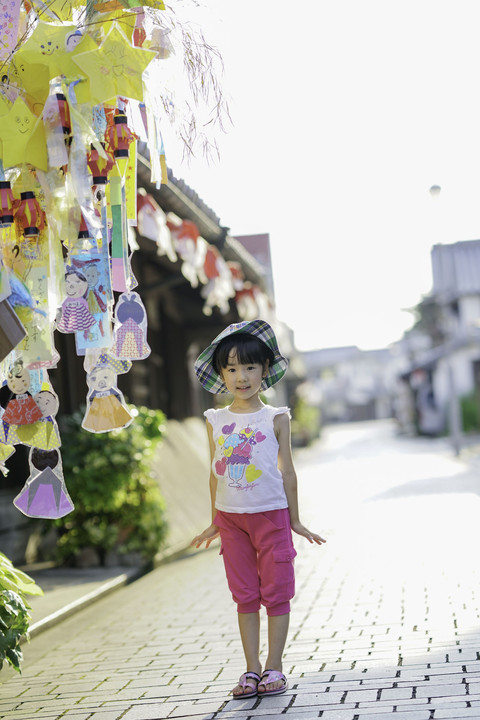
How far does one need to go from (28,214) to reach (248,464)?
55.3 inches

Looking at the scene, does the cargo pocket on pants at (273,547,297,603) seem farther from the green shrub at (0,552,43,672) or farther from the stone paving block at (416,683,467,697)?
the green shrub at (0,552,43,672)

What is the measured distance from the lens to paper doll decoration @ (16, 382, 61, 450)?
4195 millimetres

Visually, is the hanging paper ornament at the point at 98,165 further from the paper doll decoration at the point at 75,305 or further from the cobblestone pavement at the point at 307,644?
the cobblestone pavement at the point at 307,644

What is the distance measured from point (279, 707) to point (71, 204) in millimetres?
2188

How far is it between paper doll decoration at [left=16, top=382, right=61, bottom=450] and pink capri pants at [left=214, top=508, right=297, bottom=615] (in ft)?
2.72

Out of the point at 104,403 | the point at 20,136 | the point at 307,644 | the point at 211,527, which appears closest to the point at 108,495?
the point at 307,644

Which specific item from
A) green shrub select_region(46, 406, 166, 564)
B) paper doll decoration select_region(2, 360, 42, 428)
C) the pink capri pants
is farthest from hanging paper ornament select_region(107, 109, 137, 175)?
green shrub select_region(46, 406, 166, 564)

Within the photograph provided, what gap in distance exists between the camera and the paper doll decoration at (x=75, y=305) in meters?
4.12

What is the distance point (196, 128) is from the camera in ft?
14.2

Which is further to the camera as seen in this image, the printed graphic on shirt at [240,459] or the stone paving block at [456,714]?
the printed graphic on shirt at [240,459]

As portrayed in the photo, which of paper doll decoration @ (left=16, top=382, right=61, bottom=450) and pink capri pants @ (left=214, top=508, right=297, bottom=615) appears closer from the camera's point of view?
paper doll decoration @ (left=16, top=382, right=61, bottom=450)

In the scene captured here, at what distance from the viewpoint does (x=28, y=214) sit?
13.1ft

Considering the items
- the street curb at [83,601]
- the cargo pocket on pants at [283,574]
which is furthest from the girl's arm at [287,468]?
the street curb at [83,601]

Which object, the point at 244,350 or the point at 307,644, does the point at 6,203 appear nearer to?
the point at 244,350
